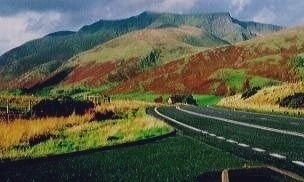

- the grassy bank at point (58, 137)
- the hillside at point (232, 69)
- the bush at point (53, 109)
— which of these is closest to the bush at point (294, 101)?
the bush at point (53, 109)

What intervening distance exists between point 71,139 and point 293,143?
1065 centimetres

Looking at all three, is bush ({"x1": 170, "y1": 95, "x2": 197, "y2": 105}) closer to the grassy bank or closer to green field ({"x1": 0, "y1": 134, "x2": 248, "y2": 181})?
the grassy bank

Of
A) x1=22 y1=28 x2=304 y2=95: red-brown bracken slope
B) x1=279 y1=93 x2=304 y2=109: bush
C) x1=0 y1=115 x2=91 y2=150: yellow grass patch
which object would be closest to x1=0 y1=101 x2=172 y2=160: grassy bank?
x1=0 y1=115 x2=91 y2=150: yellow grass patch

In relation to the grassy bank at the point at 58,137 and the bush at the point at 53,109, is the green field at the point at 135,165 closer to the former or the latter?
the grassy bank at the point at 58,137

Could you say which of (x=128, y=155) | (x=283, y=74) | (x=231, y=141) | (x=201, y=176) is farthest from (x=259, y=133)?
(x=283, y=74)

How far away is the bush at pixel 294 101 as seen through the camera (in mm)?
51406

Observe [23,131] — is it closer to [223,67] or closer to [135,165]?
[135,165]

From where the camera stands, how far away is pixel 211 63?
16488 cm

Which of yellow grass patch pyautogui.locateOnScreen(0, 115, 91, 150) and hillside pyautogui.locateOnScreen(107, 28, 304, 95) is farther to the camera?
hillside pyautogui.locateOnScreen(107, 28, 304, 95)

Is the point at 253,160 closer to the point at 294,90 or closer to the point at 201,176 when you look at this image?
the point at 201,176

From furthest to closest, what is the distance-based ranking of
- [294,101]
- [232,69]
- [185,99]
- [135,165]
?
[232,69], [185,99], [294,101], [135,165]

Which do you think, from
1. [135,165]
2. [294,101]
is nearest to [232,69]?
[294,101]

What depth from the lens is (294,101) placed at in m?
52.4

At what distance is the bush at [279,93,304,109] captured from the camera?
5141cm
